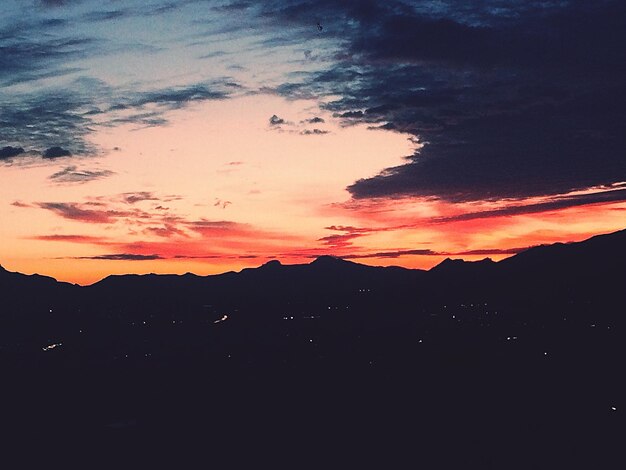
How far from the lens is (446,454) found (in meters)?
77.6

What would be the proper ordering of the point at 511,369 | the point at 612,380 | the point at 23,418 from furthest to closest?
the point at 511,369 < the point at 612,380 < the point at 23,418

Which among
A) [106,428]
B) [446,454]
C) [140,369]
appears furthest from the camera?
[140,369]

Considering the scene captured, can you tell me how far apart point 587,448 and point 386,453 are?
2257cm

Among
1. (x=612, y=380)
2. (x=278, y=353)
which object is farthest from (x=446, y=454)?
(x=278, y=353)

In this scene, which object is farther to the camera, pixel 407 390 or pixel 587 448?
pixel 407 390

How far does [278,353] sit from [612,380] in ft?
300

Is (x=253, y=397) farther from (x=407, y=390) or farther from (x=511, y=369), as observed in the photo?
(x=511, y=369)

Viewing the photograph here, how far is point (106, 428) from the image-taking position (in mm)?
93375

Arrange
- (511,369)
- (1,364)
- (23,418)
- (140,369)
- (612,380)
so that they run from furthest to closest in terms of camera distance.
A: (1,364)
(140,369)
(511,369)
(612,380)
(23,418)

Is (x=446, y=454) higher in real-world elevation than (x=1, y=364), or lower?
lower

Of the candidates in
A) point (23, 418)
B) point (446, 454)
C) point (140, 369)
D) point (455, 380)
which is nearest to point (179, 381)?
point (140, 369)

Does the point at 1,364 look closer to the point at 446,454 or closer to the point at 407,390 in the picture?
the point at 407,390

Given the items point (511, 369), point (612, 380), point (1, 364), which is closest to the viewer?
point (612, 380)

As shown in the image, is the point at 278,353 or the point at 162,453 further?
the point at 278,353
